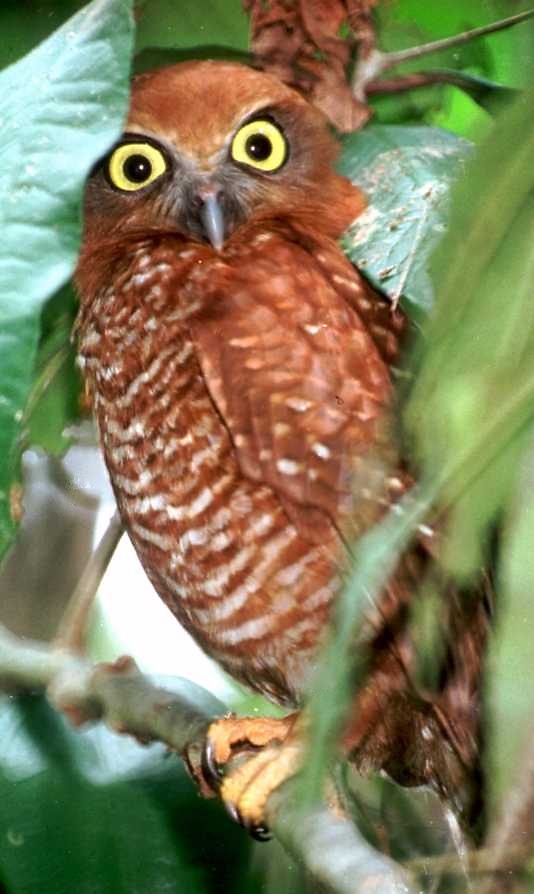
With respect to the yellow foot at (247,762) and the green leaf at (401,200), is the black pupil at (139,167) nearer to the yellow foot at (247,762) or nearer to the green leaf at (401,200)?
the green leaf at (401,200)

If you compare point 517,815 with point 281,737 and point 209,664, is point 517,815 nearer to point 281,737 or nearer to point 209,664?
point 281,737

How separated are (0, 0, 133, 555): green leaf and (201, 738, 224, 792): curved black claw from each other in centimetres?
30

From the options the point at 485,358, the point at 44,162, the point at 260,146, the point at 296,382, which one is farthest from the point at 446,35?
the point at 485,358

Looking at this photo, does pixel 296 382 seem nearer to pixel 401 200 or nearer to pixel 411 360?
pixel 401 200

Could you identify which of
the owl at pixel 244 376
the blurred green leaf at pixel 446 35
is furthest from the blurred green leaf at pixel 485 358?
the blurred green leaf at pixel 446 35

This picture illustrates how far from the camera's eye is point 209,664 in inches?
44.9

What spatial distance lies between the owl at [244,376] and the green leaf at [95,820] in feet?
0.27

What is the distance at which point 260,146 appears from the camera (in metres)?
0.98

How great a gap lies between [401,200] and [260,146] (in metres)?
0.20

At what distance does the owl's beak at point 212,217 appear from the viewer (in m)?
0.94

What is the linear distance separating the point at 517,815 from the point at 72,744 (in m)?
0.64

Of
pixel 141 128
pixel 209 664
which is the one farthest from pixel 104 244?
pixel 209 664

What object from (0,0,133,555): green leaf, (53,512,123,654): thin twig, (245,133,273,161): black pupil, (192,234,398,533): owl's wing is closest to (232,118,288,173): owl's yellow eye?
(245,133,273,161): black pupil

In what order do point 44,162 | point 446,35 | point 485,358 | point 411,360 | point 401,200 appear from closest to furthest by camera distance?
point 485,358 → point 411,360 → point 44,162 → point 401,200 → point 446,35
